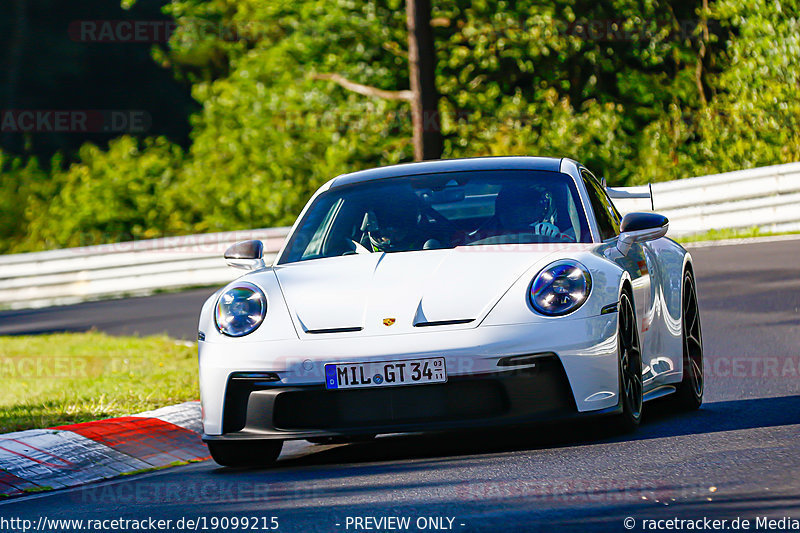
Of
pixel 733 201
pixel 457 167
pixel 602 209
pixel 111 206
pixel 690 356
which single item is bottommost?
pixel 690 356

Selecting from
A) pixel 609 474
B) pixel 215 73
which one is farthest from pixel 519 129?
pixel 215 73

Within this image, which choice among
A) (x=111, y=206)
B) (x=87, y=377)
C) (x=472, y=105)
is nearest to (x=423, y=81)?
(x=472, y=105)

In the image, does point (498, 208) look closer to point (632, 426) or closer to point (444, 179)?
point (444, 179)

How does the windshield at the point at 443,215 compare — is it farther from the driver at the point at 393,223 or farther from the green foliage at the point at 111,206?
the green foliage at the point at 111,206

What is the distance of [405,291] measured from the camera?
6.07 meters

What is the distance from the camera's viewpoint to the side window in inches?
279

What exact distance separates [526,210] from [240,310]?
1.56 metres

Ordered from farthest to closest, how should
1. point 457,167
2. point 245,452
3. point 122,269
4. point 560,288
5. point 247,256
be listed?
1. point 122,269
2. point 457,167
3. point 247,256
4. point 245,452
5. point 560,288

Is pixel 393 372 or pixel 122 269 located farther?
pixel 122 269

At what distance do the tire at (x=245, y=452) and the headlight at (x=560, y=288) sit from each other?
4.49ft

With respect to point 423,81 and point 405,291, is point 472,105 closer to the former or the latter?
point 423,81

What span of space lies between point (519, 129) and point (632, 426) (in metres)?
19.1

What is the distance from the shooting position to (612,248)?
6.77 meters

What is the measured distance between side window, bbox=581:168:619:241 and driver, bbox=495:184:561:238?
0.26 metres
